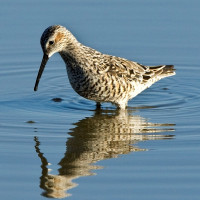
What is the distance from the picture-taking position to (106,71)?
12273 millimetres

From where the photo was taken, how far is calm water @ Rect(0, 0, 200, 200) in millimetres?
8719

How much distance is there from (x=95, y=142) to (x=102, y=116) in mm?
1824

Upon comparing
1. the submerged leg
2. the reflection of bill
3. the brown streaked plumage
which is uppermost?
the brown streaked plumage

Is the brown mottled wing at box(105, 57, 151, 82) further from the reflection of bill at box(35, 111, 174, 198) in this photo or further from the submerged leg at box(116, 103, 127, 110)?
the reflection of bill at box(35, 111, 174, 198)

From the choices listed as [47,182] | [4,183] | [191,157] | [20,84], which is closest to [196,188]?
[191,157]

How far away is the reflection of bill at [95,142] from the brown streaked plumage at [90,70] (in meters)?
0.42

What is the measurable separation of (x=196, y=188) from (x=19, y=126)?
3.80 m

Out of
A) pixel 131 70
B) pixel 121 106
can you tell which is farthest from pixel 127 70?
pixel 121 106

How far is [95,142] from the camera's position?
10.5 m

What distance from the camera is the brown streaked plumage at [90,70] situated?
1202cm

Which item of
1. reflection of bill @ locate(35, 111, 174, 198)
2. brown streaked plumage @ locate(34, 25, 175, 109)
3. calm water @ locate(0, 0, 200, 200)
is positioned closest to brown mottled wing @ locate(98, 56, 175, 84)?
brown streaked plumage @ locate(34, 25, 175, 109)

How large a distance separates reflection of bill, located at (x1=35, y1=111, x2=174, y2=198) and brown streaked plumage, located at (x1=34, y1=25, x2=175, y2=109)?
1.38 feet

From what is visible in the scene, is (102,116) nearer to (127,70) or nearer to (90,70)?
(90,70)

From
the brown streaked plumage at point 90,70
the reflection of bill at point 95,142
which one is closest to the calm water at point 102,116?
the reflection of bill at point 95,142
